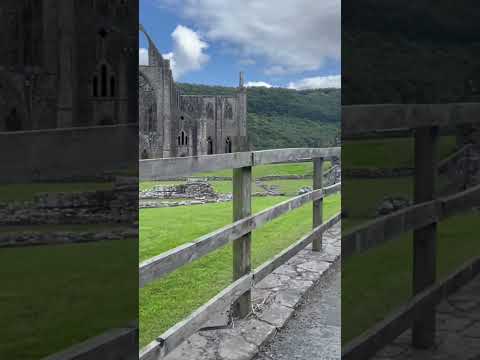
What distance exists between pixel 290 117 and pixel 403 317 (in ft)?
A: 134

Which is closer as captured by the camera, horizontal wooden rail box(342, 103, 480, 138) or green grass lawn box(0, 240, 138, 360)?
green grass lawn box(0, 240, 138, 360)

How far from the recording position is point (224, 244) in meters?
2.84

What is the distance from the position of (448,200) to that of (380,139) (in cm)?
22

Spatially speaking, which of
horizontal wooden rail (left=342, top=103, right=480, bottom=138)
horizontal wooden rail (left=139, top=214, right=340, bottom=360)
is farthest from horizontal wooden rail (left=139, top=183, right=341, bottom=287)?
horizontal wooden rail (left=342, top=103, right=480, bottom=138)

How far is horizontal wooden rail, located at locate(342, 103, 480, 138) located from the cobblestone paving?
2.03m

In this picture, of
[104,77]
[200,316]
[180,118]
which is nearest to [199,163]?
[200,316]

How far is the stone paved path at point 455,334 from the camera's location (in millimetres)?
992

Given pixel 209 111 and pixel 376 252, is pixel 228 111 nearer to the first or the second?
pixel 209 111

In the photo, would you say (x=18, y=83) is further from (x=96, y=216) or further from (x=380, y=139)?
(x=380, y=139)

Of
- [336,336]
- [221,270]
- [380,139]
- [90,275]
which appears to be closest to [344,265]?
[380,139]

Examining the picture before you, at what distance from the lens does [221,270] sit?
4.63 m

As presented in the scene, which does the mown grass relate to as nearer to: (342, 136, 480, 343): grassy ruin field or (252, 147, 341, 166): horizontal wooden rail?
(342, 136, 480, 343): grassy ruin field

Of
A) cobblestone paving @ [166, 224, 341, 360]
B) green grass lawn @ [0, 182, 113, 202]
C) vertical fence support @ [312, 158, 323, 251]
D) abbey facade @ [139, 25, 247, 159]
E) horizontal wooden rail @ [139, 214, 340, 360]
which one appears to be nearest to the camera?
green grass lawn @ [0, 182, 113, 202]

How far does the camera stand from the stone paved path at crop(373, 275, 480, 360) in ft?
3.25
